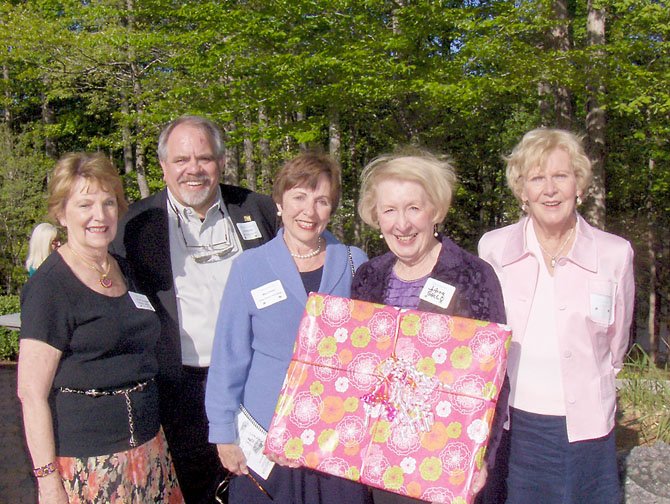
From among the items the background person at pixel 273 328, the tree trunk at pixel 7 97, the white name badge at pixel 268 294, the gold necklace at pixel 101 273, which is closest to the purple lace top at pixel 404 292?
the background person at pixel 273 328

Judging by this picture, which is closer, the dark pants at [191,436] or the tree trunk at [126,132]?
the dark pants at [191,436]

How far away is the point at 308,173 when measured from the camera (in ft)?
8.94

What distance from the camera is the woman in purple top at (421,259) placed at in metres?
2.44

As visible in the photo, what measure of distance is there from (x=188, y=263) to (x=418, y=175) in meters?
1.44

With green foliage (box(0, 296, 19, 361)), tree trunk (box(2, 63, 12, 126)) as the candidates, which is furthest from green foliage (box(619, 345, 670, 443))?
tree trunk (box(2, 63, 12, 126))

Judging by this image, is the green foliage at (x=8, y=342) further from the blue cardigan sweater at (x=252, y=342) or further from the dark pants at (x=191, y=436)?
the blue cardigan sweater at (x=252, y=342)

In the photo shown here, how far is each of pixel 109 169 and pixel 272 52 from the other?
846 cm

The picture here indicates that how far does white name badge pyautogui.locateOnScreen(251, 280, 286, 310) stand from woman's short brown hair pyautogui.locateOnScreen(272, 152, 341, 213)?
402mm

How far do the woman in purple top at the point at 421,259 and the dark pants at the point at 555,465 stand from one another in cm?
23

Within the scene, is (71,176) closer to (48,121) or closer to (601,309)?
(601,309)

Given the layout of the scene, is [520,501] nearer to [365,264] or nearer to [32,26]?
[365,264]

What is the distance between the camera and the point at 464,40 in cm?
976

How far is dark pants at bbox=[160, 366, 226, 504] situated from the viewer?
3289mm

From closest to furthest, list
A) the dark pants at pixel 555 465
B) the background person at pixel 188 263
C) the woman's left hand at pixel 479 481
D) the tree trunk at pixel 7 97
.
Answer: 1. the woman's left hand at pixel 479 481
2. the dark pants at pixel 555 465
3. the background person at pixel 188 263
4. the tree trunk at pixel 7 97
